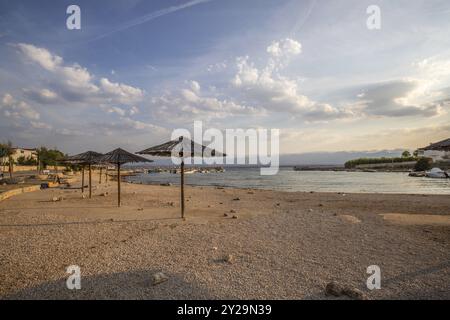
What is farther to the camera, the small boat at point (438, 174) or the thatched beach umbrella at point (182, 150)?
the small boat at point (438, 174)

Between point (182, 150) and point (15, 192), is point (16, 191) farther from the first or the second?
point (182, 150)

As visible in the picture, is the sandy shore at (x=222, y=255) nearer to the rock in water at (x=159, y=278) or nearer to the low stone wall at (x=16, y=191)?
the rock in water at (x=159, y=278)

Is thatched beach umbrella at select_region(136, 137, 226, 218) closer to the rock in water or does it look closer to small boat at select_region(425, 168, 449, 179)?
the rock in water

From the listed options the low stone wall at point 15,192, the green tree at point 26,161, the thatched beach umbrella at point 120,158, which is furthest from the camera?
the green tree at point 26,161

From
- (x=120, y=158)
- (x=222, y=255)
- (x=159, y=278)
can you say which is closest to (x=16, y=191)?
(x=120, y=158)

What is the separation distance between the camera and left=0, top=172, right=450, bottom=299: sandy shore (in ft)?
13.3

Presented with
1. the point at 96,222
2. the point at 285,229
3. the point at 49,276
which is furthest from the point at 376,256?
the point at 96,222

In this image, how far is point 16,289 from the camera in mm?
4043

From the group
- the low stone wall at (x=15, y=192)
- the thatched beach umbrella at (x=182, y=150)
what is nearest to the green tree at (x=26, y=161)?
the low stone wall at (x=15, y=192)

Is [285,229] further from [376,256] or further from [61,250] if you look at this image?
[61,250]

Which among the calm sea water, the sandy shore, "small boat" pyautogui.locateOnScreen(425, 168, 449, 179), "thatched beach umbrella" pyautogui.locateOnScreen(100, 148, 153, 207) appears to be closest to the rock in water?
the sandy shore

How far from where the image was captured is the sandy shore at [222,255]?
406cm

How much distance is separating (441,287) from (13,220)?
12396 millimetres

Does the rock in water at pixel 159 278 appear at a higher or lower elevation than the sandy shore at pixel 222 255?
higher
